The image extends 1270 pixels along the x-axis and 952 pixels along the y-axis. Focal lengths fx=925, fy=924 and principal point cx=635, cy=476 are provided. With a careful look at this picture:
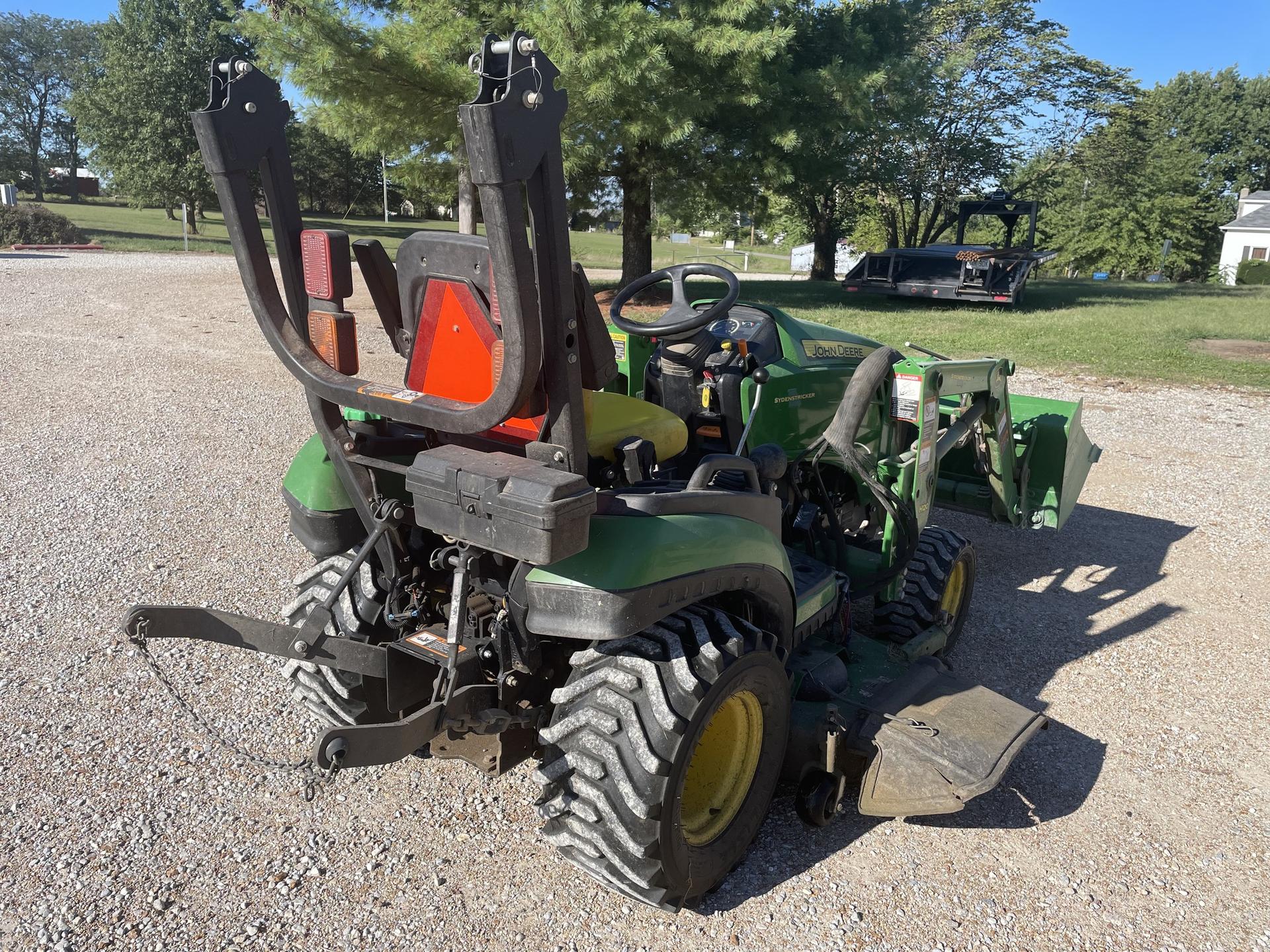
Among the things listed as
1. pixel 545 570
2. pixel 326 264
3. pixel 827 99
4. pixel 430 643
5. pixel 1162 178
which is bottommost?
pixel 430 643

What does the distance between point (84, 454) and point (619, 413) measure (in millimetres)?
6281

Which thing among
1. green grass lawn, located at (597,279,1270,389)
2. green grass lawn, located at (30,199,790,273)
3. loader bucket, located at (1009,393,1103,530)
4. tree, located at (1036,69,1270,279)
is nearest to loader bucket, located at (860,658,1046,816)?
loader bucket, located at (1009,393,1103,530)

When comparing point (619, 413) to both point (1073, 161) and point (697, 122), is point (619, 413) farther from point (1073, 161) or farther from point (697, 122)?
point (1073, 161)

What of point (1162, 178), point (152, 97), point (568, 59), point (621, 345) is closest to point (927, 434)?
point (621, 345)

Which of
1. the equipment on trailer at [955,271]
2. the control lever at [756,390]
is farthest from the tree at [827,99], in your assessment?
the control lever at [756,390]

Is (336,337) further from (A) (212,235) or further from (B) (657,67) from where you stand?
(A) (212,235)

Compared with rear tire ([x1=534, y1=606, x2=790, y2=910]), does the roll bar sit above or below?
above

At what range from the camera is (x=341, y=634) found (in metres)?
3.13

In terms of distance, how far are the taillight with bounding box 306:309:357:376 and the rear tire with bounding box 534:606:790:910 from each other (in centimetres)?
105

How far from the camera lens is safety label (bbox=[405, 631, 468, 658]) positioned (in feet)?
8.94

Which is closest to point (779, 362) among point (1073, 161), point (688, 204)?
point (688, 204)

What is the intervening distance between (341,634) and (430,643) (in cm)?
51

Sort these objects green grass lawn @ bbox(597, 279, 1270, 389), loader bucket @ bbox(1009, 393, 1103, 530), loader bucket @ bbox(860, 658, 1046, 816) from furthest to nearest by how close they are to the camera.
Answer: green grass lawn @ bbox(597, 279, 1270, 389) → loader bucket @ bbox(1009, 393, 1103, 530) → loader bucket @ bbox(860, 658, 1046, 816)

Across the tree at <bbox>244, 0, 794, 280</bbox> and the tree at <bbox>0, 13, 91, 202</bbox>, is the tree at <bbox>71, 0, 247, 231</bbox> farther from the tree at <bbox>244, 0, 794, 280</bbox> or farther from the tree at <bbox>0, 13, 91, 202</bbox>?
the tree at <bbox>0, 13, 91, 202</bbox>
